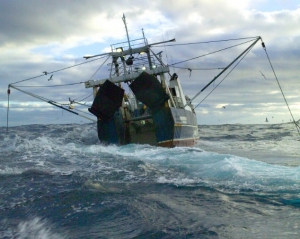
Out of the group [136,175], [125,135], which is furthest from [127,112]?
[136,175]

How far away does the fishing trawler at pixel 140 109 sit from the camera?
1572 cm

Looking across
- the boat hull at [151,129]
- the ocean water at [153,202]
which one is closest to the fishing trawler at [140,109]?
the boat hull at [151,129]

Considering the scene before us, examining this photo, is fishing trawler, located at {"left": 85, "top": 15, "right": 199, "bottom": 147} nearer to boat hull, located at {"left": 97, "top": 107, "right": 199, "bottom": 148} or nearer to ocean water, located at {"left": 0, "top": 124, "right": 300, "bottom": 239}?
boat hull, located at {"left": 97, "top": 107, "right": 199, "bottom": 148}

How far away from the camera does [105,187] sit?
669 centimetres

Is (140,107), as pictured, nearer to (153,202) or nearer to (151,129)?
(151,129)

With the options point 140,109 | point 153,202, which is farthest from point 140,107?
point 153,202

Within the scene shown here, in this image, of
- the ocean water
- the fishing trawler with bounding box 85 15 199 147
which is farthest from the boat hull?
the ocean water

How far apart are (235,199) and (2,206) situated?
3.92 m

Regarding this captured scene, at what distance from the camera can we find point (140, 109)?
1884 centimetres

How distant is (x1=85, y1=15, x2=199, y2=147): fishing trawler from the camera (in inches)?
619

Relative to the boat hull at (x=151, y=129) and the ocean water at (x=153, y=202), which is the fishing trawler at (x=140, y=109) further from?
the ocean water at (x=153, y=202)

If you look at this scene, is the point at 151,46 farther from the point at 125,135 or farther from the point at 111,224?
the point at 111,224

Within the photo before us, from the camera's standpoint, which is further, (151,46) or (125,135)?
(151,46)

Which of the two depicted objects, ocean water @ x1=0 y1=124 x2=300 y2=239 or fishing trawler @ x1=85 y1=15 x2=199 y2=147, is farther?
fishing trawler @ x1=85 y1=15 x2=199 y2=147
